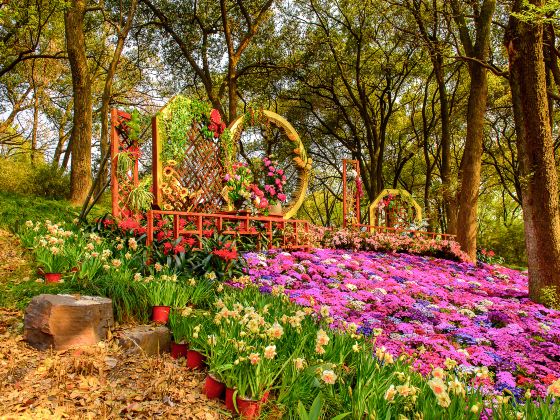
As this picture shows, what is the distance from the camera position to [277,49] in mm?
16500

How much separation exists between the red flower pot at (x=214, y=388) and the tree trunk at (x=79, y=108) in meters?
8.29

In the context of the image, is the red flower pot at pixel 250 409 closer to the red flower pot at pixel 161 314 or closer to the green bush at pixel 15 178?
the red flower pot at pixel 161 314

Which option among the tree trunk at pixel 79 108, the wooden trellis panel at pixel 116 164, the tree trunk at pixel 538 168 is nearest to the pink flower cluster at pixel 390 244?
the tree trunk at pixel 538 168

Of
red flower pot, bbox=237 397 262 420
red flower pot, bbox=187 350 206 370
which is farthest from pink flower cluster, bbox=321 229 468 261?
red flower pot, bbox=237 397 262 420

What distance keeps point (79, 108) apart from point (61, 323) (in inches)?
323

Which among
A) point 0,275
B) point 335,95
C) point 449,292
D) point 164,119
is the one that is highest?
point 335,95

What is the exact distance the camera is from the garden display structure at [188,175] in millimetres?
6832

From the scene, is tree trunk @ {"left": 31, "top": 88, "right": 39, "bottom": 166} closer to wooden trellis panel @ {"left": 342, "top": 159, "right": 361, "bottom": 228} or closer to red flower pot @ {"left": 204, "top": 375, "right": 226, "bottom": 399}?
wooden trellis panel @ {"left": 342, "top": 159, "right": 361, "bottom": 228}

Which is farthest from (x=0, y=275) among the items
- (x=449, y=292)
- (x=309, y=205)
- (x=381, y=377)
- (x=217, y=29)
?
(x=309, y=205)

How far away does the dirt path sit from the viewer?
2.63 m

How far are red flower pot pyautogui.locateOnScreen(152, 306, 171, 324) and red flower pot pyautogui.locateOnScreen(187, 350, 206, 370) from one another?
29.9 inches

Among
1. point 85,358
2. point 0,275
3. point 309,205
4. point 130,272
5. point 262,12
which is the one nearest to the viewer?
point 85,358

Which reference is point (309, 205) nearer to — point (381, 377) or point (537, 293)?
point (537, 293)

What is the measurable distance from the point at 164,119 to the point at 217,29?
10.3 m
